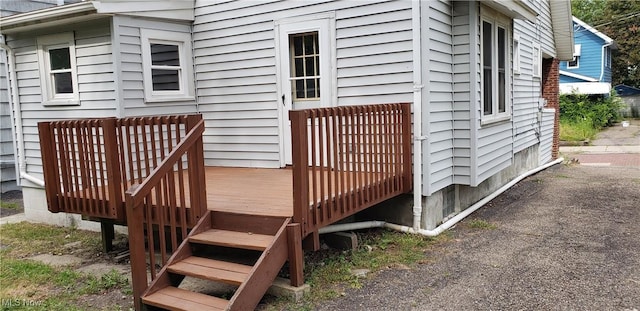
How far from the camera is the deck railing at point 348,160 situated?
3.97m

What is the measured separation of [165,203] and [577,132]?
1992 centimetres

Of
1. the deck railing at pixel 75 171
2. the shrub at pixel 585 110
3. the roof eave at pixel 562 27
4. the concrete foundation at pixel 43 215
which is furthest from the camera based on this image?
the shrub at pixel 585 110

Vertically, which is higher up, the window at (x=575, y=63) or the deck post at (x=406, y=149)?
the window at (x=575, y=63)

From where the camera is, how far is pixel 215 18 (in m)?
7.04

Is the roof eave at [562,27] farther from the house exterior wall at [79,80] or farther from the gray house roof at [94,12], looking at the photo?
the house exterior wall at [79,80]

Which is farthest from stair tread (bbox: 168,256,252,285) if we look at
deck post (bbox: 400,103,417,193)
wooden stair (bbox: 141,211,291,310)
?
deck post (bbox: 400,103,417,193)

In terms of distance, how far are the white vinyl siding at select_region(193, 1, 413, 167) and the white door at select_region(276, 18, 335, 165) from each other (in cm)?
12

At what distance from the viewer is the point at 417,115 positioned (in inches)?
216

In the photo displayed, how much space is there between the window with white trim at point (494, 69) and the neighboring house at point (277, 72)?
3 centimetres

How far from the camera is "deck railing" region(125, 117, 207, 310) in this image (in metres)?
3.69

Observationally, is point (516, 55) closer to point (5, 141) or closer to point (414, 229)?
point (414, 229)

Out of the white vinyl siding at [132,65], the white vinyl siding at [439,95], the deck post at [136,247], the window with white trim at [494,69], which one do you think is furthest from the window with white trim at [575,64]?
the deck post at [136,247]

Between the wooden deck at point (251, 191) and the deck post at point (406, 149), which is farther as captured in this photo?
the deck post at point (406, 149)

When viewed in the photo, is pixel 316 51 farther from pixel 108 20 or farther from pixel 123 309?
pixel 123 309
